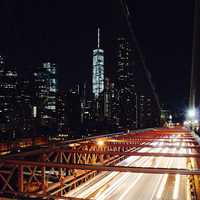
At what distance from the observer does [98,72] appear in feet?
565

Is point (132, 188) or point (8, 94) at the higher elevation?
point (8, 94)

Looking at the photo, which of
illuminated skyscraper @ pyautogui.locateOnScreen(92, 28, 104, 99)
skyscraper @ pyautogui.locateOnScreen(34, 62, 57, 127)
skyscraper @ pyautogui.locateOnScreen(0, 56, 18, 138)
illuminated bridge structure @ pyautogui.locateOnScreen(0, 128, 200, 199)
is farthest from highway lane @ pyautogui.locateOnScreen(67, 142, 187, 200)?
illuminated skyscraper @ pyautogui.locateOnScreen(92, 28, 104, 99)

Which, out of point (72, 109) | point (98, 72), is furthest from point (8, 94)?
point (98, 72)

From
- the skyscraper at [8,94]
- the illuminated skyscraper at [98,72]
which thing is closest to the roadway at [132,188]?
the skyscraper at [8,94]

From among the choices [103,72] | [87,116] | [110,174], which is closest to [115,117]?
[87,116]

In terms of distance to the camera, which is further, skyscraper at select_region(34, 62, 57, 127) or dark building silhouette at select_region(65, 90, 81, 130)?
skyscraper at select_region(34, 62, 57, 127)

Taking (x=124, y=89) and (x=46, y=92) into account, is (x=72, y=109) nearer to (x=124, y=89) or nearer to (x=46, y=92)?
(x=46, y=92)

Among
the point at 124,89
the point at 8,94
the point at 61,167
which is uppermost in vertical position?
the point at 124,89

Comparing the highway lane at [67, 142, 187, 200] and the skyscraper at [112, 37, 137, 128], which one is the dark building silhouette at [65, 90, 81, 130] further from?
the highway lane at [67, 142, 187, 200]

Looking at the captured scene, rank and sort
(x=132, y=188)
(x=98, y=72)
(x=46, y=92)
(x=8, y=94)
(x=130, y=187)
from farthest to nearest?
(x=98, y=72) < (x=46, y=92) < (x=8, y=94) < (x=130, y=187) < (x=132, y=188)

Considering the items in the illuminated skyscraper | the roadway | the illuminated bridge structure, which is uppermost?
the illuminated skyscraper

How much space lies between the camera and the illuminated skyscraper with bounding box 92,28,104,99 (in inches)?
6353

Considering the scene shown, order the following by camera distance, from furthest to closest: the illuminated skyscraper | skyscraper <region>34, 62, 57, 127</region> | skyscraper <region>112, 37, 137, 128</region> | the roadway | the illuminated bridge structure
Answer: the illuminated skyscraper, skyscraper <region>112, 37, 137, 128</region>, skyscraper <region>34, 62, 57, 127</region>, the roadway, the illuminated bridge structure

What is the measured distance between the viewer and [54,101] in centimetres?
12462
